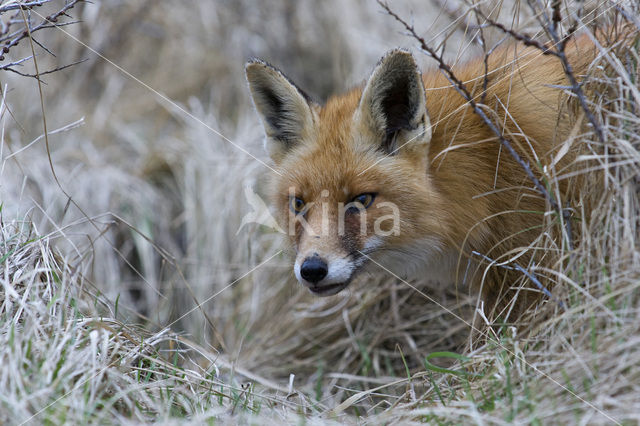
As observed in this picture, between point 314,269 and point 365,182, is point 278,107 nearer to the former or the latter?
point 365,182

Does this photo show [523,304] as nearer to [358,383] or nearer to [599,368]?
[599,368]

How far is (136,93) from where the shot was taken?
7488mm

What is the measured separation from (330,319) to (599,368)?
2764mm

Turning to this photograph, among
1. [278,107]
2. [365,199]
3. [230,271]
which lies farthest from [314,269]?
[230,271]

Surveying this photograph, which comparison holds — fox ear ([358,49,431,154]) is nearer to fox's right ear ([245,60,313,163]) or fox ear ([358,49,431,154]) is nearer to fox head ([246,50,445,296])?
fox head ([246,50,445,296])

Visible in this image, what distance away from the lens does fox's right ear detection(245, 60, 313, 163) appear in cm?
337

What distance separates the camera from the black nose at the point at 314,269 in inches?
117

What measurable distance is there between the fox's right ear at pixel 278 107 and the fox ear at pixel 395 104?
411mm

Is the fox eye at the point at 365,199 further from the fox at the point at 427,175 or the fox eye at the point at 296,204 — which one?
the fox eye at the point at 296,204

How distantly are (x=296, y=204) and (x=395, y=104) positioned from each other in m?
0.82

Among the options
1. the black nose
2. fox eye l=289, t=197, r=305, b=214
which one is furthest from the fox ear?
the black nose

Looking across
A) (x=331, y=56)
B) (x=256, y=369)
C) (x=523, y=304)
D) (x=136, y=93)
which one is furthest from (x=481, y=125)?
(x=136, y=93)

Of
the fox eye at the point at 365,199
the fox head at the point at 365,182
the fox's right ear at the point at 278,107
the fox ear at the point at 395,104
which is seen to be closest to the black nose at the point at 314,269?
the fox head at the point at 365,182

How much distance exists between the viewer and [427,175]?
3.24 metres
